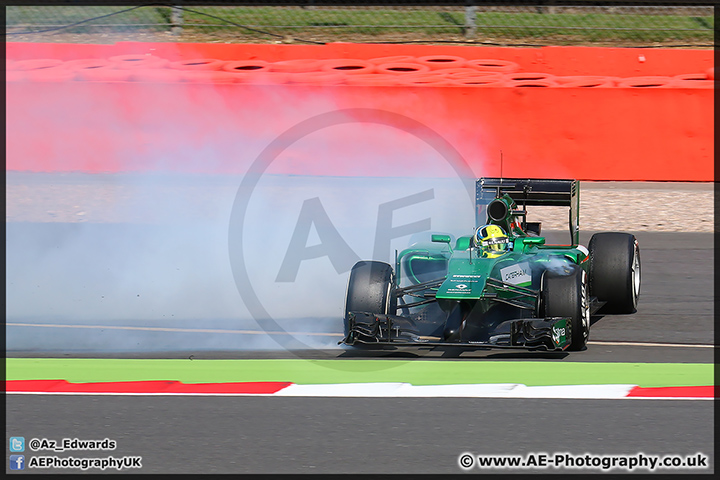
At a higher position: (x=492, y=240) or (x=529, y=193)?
(x=529, y=193)

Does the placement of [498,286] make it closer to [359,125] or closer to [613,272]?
[613,272]

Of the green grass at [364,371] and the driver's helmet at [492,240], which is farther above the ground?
the driver's helmet at [492,240]

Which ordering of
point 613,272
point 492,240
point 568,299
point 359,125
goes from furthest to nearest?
point 359,125, point 613,272, point 492,240, point 568,299

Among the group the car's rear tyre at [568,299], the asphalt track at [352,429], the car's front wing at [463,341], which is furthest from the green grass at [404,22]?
the asphalt track at [352,429]

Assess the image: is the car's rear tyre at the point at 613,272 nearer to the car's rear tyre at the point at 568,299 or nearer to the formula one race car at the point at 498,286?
the formula one race car at the point at 498,286

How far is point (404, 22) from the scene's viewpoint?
68.2 ft

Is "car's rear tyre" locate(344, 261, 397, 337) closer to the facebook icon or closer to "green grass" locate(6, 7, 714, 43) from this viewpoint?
the facebook icon

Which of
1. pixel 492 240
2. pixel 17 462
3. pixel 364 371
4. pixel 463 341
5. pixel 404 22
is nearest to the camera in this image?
pixel 17 462

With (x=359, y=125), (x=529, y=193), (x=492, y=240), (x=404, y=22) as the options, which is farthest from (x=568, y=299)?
(x=404, y=22)

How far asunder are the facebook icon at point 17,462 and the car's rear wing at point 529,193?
4827mm

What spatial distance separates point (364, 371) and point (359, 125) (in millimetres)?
8728

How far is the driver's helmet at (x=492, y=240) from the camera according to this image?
8219 mm

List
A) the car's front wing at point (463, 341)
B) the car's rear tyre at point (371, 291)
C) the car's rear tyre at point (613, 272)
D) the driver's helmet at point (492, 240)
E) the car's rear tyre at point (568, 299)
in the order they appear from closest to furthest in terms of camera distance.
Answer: the car's front wing at point (463, 341), the car's rear tyre at point (568, 299), the car's rear tyre at point (371, 291), the driver's helmet at point (492, 240), the car's rear tyre at point (613, 272)

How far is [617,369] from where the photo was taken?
23.6ft
